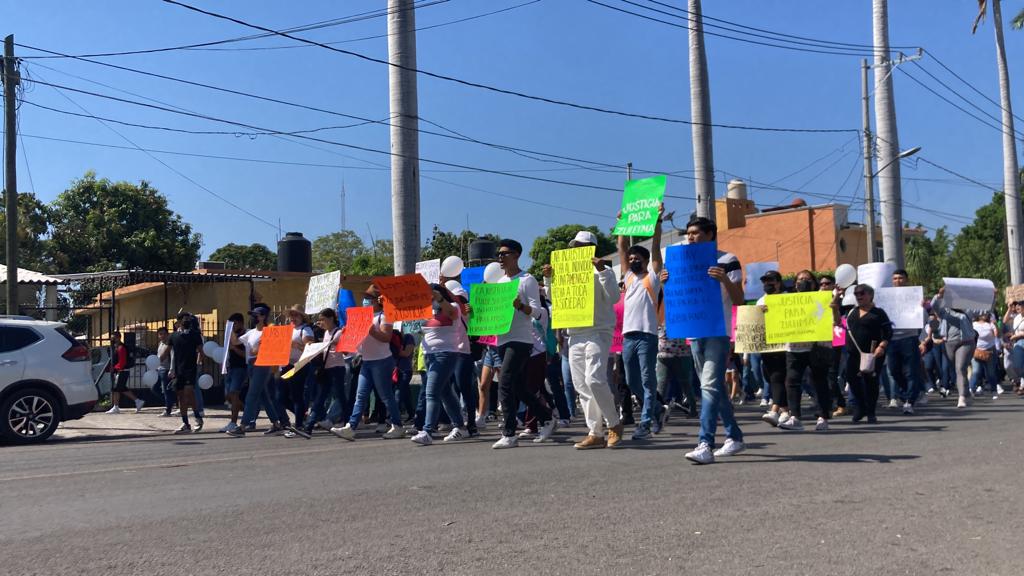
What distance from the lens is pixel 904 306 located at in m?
12.6

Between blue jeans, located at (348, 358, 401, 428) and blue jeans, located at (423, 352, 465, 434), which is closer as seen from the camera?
blue jeans, located at (423, 352, 465, 434)

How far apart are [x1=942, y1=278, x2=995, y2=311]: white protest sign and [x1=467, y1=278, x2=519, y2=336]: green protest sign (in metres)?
8.12

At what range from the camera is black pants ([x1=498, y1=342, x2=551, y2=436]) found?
9.09m

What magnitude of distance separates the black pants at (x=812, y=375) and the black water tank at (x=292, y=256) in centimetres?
1985

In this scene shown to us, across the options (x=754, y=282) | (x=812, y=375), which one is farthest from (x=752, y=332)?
(x=754, y=282)

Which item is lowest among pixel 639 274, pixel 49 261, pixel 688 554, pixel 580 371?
pixel 688 554

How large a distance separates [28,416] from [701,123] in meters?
13.7

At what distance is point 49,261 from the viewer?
3578cm

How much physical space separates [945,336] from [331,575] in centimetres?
1283

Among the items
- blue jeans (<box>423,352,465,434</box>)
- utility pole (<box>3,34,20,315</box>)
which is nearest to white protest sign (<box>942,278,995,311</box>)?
blue jeans (<box>423,352,465,434</box>)

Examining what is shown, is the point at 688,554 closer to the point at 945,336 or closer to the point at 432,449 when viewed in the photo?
the point at 432,449

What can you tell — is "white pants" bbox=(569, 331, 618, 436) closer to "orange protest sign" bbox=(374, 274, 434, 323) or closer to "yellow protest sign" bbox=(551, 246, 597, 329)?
"yellow protest sign" bbox=(551, 246, 597, 329)

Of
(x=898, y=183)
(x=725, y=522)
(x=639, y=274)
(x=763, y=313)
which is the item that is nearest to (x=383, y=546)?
(x=725, y=522)

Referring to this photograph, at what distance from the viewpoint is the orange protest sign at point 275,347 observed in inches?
464
